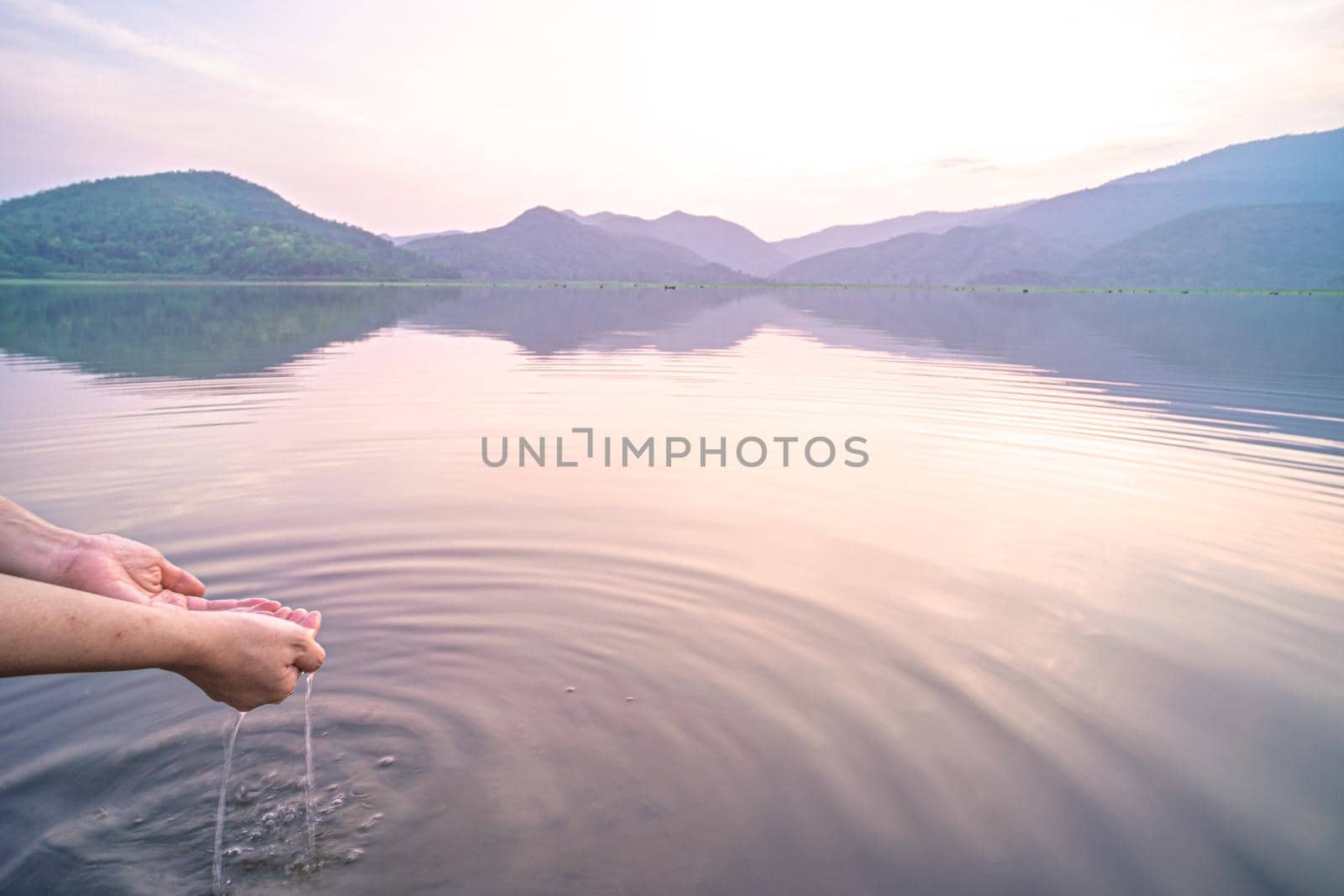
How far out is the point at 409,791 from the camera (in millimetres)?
4867

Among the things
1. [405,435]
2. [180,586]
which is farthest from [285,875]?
[405,435]

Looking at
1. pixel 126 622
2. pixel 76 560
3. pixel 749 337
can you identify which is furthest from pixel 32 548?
pixel 749 337

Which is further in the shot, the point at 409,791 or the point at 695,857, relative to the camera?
the point at 409,791

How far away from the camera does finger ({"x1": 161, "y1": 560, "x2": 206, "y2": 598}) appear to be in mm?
4184

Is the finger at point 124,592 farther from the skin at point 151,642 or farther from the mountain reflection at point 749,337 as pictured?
the mountain reflection at point 749,337

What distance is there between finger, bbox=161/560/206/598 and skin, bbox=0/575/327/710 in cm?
84

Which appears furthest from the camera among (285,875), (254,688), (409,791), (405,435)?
(405,435)

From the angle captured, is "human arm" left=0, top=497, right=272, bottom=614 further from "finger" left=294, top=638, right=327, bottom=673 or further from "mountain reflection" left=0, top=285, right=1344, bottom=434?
"mountain reflection" left=0, top=285, right=1344, bottom=434

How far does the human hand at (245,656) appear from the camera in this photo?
10.9 ft

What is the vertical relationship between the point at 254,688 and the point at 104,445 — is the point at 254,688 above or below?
above

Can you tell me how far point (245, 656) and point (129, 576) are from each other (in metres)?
0.90

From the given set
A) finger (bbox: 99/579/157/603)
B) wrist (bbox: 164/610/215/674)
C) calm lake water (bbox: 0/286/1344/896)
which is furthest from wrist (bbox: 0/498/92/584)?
calm lake water (bbox: 0/286/1344/896)

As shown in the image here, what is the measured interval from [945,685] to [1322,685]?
3.16 m

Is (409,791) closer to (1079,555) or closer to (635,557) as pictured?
(635,557)
